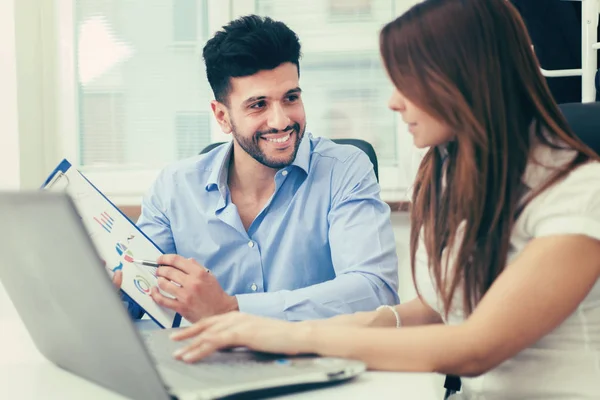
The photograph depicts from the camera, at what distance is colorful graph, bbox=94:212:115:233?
1.22 meters

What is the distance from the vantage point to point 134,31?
2.78 m

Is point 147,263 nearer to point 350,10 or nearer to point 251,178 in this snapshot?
point 251,178

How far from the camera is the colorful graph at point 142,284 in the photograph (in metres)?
1.23

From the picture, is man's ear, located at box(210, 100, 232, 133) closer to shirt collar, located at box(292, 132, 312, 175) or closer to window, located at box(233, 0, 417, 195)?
shirt collar, located at box(292, 132, 312, 175)

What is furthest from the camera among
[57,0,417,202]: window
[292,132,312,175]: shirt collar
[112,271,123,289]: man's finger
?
[57,0,417,202]: window

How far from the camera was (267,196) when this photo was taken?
5.73ft

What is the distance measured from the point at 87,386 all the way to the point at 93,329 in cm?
14

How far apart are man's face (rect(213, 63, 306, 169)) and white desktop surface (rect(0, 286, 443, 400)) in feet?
2.92

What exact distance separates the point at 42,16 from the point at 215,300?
1.97 meters

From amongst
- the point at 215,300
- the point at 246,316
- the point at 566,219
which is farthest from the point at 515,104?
the point at 215,300

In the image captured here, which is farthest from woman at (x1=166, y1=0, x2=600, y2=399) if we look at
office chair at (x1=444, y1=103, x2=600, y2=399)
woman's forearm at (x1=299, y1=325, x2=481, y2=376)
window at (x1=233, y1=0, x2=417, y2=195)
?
window at (x1=233, y1=0, x2=417, y2=195)

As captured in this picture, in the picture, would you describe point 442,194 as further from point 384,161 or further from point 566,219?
point 384,161

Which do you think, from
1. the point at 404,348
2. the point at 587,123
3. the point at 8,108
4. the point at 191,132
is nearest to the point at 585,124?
the point at 587,123

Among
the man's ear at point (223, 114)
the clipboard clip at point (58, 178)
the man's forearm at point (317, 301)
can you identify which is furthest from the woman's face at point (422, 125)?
the man's ear at point (223, 114)
